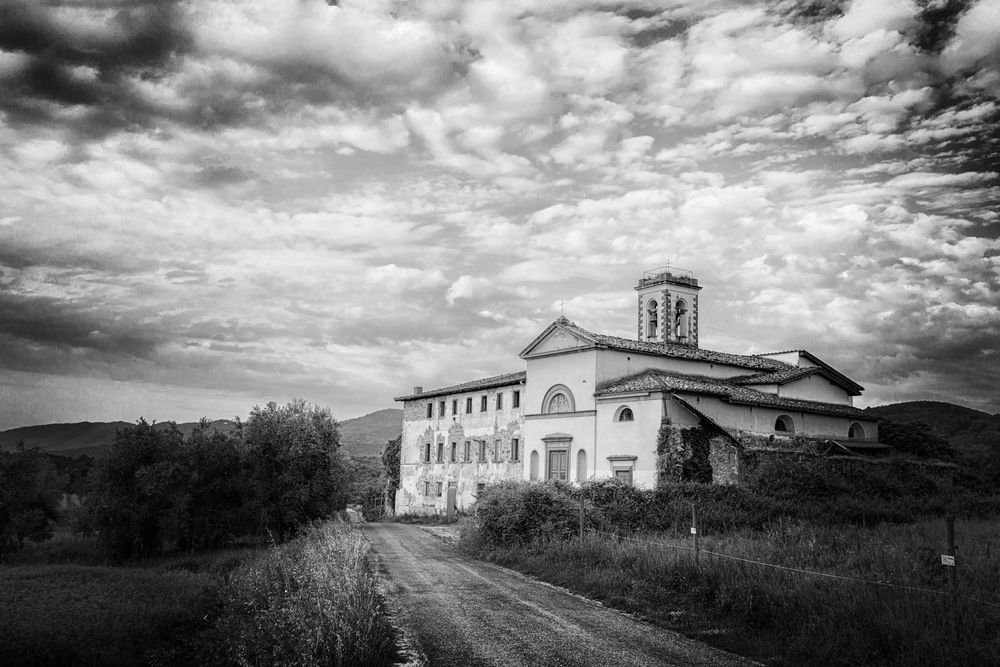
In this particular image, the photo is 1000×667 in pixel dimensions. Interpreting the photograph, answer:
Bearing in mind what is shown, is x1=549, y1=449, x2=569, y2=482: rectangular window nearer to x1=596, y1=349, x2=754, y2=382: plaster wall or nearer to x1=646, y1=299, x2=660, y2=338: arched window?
x1=596, y1=349, x2=754, y2=382: plaster wall

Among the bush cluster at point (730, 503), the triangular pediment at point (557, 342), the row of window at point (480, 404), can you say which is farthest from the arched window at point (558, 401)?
the bush cluster at point (730, 503)

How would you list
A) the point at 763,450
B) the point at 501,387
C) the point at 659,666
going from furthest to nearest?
the point at 501,387 < the point at 763,450 < the point at 659,666

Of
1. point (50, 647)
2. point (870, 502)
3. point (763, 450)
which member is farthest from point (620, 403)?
point (50, 647)

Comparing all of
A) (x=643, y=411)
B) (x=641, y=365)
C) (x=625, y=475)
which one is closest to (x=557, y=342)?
(x=641, y=365)

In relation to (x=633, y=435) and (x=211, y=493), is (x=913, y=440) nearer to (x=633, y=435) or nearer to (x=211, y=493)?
(x=633, y=435)

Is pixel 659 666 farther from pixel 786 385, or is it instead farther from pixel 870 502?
pixel 786 385

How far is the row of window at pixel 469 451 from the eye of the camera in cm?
3884

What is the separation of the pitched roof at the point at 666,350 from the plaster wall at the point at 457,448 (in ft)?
18.7

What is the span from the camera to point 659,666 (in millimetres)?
9453

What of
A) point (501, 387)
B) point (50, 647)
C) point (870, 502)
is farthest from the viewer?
point (501, 387)

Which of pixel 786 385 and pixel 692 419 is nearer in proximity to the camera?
pixel 692 419

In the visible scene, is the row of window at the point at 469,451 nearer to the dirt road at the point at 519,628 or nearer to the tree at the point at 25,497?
the tree at the point at 25,497

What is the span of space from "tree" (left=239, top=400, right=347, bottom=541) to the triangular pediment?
1115cm

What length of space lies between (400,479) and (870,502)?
31.8 metres
